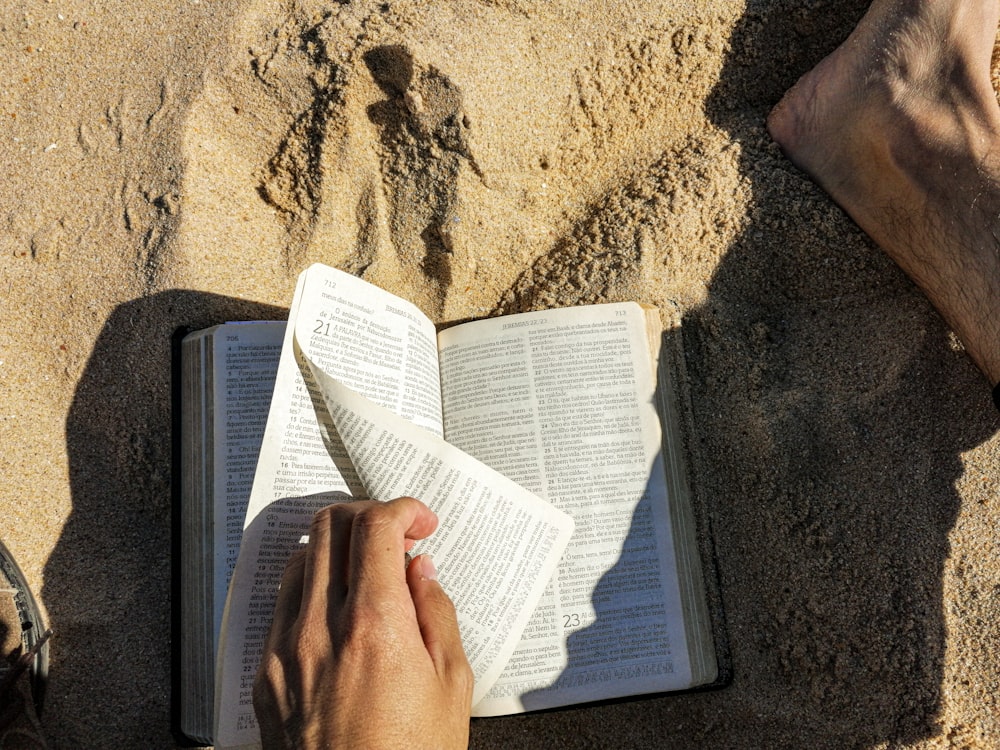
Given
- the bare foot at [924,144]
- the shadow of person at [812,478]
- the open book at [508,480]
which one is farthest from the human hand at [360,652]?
the bare foot at [924,144]

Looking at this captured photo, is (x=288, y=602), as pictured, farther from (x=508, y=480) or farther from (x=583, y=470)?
(x=583, y=470)

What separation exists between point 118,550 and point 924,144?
1.63 meters

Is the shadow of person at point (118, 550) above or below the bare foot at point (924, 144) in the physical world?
below

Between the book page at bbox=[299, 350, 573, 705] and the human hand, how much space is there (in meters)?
0.09

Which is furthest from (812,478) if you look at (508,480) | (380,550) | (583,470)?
(380,550)

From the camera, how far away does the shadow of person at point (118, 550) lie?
1134 millimetres

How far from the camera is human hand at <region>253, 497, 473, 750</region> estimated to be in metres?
0.86

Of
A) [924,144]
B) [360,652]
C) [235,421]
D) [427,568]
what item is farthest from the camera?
[924,144]

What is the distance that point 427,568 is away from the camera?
1008mm

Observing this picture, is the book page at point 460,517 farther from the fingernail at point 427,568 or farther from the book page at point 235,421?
the book page at point 235,421

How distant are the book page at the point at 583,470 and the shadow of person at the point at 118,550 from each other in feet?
1.69

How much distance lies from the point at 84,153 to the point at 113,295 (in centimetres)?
28

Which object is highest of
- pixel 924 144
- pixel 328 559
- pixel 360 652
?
pixel 924 144

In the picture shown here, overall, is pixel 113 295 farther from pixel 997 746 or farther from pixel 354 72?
pixel 997 746
